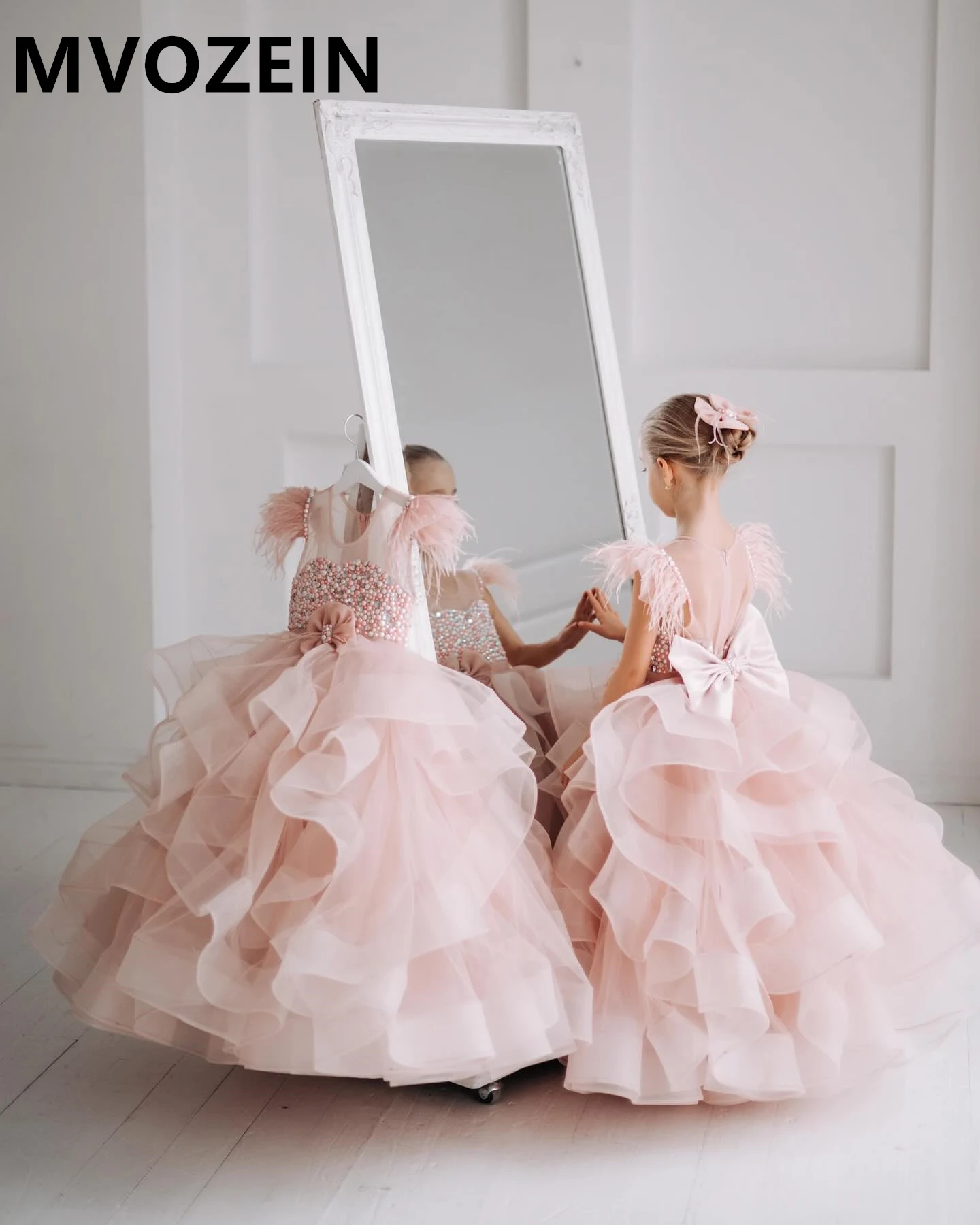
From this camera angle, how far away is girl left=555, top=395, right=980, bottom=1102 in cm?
204

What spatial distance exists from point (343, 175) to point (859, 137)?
176 centimetres

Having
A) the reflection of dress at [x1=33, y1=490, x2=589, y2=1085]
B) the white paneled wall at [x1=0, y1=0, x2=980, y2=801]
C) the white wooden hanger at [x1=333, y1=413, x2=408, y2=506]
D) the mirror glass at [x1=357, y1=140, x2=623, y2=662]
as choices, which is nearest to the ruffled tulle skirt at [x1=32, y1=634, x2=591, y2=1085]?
the reflection of dress at [x1=33, y1=490, x2=589, y2=1085]

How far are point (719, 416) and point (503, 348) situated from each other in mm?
599

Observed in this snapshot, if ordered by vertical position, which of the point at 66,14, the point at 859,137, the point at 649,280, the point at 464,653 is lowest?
the point at 464,653

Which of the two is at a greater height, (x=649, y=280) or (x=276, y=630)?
(x=649, y=280)

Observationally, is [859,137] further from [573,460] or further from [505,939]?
[505,939]

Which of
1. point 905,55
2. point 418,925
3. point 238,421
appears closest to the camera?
point 418,925

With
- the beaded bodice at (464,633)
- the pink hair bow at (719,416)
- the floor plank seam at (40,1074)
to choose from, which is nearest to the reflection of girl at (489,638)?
the beaded bodice at (464,633)

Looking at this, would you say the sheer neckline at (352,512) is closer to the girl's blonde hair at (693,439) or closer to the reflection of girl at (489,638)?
the reflection of girl at (489,638)

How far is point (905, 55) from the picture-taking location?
11.6 ft

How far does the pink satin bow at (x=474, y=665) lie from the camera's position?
8.38 feet

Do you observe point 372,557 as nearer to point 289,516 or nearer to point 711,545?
point 289,516

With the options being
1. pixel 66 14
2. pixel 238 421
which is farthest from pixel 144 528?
pixel 66 14

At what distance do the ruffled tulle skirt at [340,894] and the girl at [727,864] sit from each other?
0.10 meters
